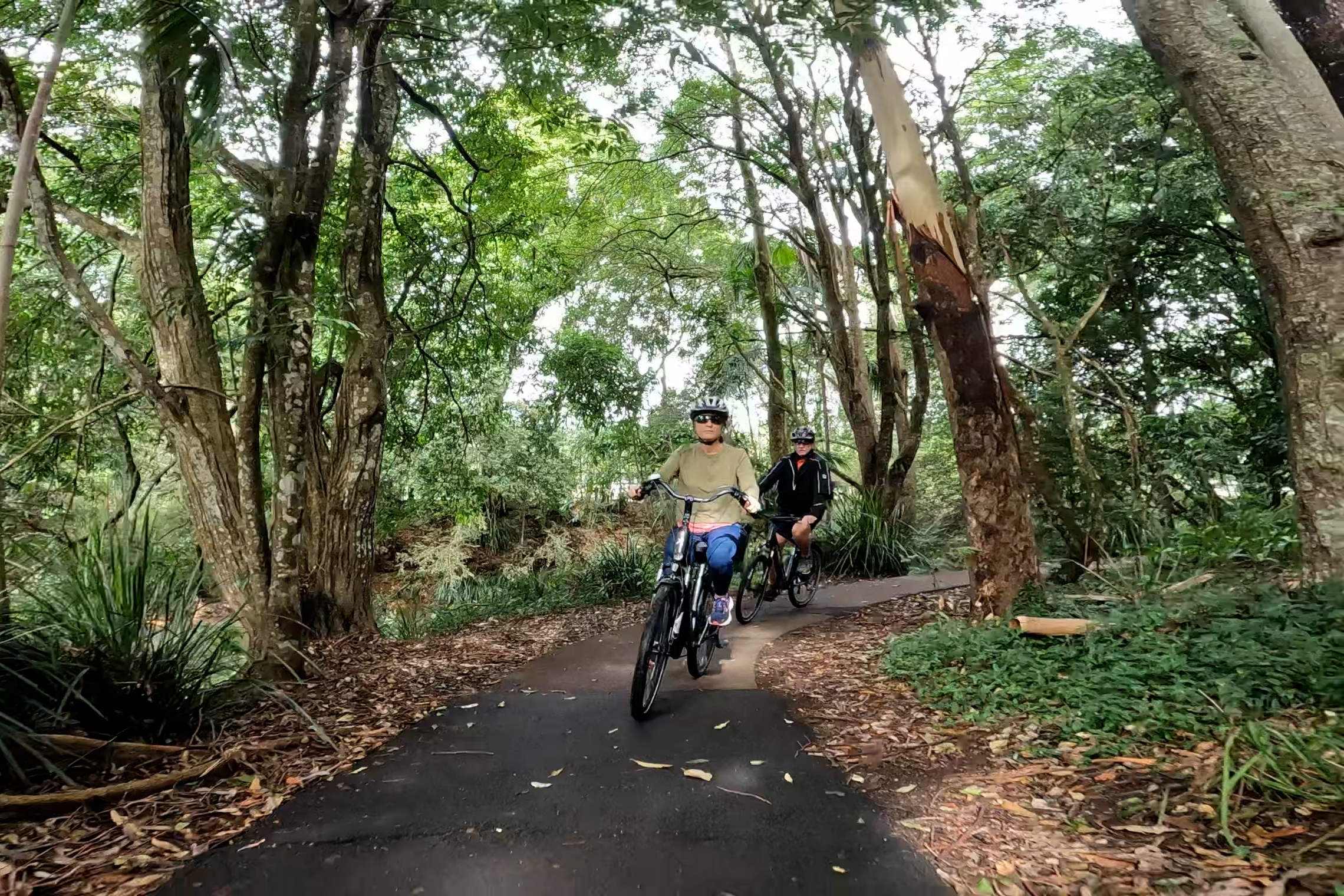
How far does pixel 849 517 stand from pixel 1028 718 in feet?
25.0

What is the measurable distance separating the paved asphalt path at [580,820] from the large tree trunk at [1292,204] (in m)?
3.03

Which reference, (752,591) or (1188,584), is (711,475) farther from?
(752,591)

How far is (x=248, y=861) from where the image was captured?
Result: 108 inches

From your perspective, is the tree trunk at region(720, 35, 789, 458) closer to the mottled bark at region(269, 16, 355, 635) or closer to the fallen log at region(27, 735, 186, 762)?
the mottled bark at region(269, 16, 355, 635)

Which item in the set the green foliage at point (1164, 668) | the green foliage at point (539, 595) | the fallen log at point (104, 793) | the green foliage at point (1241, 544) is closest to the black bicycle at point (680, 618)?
the green foliage at point (1164, 668)

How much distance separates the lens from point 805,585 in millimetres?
8562

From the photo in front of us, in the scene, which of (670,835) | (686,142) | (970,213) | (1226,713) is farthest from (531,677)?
(686,142)

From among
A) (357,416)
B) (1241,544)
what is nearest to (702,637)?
(1241,544)

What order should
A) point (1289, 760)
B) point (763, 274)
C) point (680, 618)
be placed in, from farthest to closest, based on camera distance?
point (763, 274) < point (680, 618) < point (1289, 760)

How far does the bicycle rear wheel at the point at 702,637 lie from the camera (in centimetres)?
517

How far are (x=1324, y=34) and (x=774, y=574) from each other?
20.5 feet

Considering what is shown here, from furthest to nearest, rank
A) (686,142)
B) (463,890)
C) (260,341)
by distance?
(686,142) < (260,341) < (463,890)

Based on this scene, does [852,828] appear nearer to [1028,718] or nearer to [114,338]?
[1028,718]

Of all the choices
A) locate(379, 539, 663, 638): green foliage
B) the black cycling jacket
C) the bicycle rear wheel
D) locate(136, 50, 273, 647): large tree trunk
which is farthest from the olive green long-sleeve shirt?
locate(379, 539, 663, 638): green foliage
